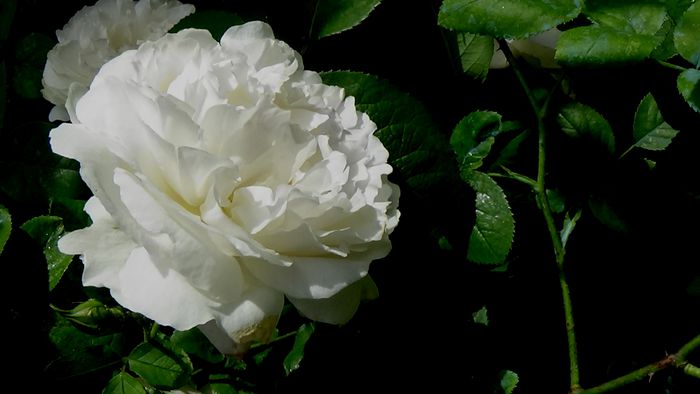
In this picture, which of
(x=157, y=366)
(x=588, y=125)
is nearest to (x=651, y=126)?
(x=588, y=125)

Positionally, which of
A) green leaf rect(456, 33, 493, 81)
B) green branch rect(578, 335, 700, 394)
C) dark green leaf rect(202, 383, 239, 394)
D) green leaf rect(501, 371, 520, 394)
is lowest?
green leaf rect(501, 371, 520, 394)

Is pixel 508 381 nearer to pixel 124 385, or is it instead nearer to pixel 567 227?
pixel 567 227

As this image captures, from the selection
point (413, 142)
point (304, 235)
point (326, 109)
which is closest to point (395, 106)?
point (413, 142)

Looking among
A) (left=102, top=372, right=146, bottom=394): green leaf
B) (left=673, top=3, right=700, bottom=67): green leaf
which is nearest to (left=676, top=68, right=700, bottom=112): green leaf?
(left=673, top=3, right=700, bottom=67): green leaf

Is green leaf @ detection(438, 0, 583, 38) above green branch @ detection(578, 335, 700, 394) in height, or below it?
above

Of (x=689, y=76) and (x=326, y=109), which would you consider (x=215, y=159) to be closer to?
(x=326, y=109)

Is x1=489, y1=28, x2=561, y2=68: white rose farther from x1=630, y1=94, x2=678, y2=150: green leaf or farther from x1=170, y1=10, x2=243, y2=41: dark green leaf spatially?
x1=170, y1=10, x2=243, y2=41: dark green leaf
